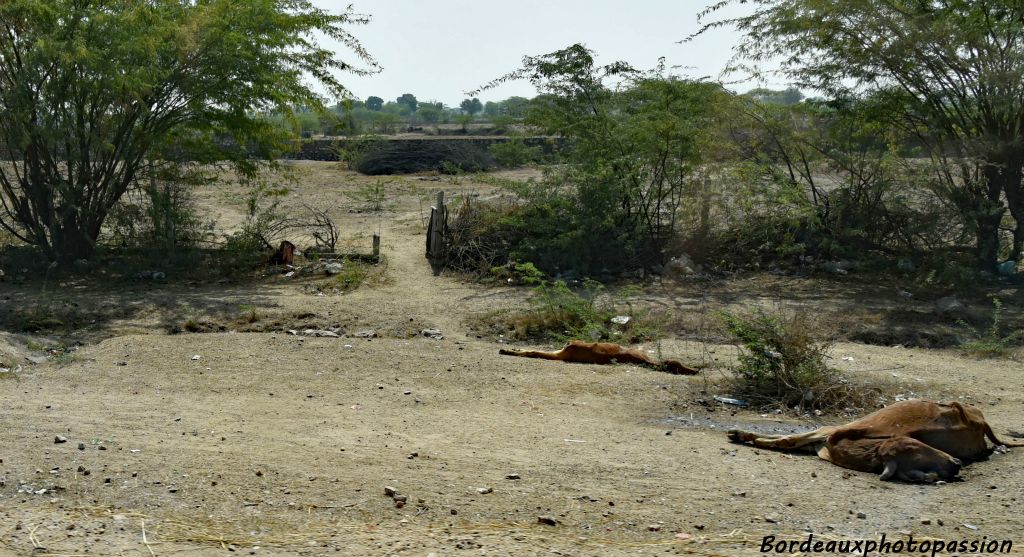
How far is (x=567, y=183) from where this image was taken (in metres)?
13.0

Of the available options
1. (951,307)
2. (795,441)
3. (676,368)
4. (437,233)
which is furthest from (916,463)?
(437,233)

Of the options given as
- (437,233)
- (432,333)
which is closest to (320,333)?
(432,333)

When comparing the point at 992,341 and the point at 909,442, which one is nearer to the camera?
the point at 909,442

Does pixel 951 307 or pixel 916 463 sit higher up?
pixel 951 307

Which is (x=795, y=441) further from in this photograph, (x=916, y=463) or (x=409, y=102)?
(x=409, y=102)

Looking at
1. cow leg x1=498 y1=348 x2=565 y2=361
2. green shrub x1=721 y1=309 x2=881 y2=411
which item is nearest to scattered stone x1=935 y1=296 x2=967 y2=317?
green shrub x1=721 y1=309 x2=881 y2=411

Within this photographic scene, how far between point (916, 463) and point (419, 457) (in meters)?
2.51

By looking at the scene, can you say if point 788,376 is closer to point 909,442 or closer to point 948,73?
point 909,442

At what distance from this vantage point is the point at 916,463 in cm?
521

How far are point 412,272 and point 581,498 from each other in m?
8.06

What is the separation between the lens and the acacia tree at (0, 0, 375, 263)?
11562 millimetres

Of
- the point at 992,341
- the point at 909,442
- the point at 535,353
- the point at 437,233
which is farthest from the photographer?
the point at 437,233

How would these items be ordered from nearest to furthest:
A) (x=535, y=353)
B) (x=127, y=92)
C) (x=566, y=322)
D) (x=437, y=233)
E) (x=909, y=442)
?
1. (x=909, y=442)
2. (x=535, y=353)
3. (x=566, y=322)
4. (x=127, y=92)
5. (x=437, y=233)

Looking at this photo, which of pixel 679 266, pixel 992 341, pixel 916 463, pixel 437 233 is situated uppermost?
pixel 437 233
